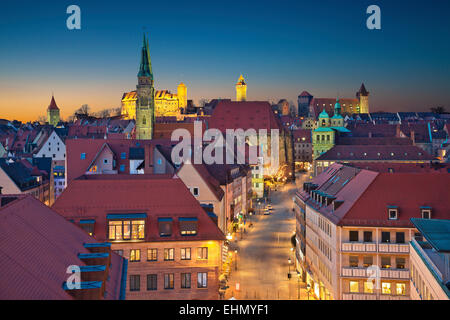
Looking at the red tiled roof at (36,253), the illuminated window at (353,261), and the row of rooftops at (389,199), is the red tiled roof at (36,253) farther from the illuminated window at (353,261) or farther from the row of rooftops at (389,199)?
the row of rooftops at (389,199)

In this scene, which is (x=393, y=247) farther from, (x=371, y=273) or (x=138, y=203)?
(x=138, y=203)

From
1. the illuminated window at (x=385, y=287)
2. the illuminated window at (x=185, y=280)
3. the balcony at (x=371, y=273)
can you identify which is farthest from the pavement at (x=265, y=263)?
the illuminated window at (x=385, y=287)

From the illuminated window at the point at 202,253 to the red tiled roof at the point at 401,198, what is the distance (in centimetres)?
914

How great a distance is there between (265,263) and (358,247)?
1642 cm

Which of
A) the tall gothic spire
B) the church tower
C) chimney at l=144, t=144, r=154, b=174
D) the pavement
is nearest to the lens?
the pavement

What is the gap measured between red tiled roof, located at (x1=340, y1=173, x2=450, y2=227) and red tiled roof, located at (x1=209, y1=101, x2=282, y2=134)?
98.7 metres

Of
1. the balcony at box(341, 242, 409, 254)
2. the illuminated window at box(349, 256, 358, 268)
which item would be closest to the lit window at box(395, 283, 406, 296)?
the balcony at box(341, 242, 409, 254)

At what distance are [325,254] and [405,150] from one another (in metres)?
74.3

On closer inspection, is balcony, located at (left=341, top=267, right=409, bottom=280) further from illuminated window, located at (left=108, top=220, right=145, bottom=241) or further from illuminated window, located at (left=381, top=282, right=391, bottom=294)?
illuminated window, located at (left=108, top=220, right=145, bottom=241)

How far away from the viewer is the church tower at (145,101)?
432 ft

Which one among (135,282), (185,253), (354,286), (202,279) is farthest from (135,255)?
(354,286)

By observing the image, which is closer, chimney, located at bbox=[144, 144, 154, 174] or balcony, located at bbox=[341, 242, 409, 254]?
balcony, located at bbox=[341, 242, 409, 254]

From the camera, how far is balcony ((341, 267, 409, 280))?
3359 cm
